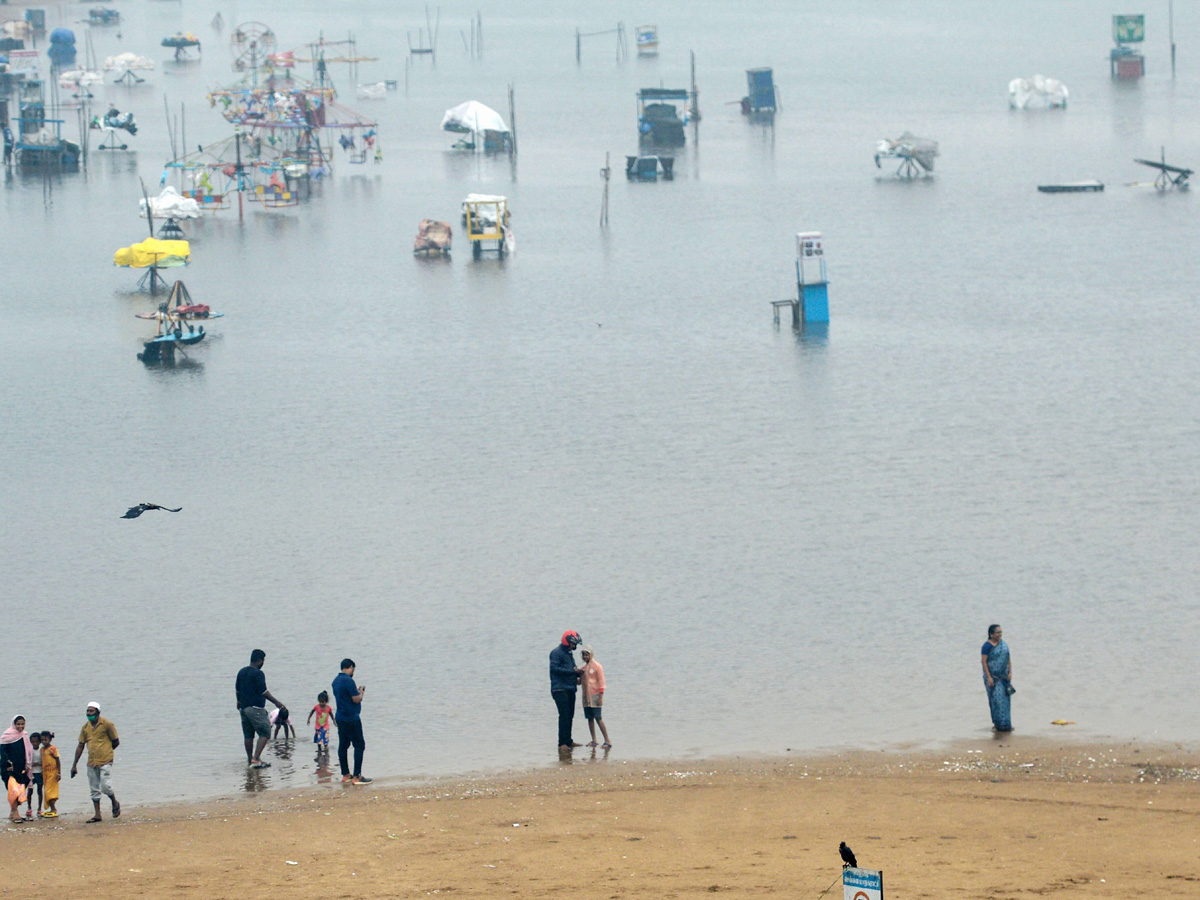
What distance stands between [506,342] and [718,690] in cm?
3171

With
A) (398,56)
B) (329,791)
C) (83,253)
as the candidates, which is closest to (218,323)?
(83,253)

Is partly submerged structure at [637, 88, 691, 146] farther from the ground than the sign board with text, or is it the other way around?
partly submerged structure at [637, 88, 691, 146]

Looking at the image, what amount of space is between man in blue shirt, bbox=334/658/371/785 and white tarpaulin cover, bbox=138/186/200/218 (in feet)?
197

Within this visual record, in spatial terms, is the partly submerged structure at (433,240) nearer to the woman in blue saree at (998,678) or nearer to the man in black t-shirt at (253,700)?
the man in black t-shirt at (253,700)

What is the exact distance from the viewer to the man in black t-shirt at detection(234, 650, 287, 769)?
2162 centimetres

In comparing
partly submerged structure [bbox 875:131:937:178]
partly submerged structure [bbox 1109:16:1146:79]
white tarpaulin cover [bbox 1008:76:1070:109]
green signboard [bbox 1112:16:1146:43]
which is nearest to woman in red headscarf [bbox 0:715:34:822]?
partly submerged structure [bbox 875:131:937:178]

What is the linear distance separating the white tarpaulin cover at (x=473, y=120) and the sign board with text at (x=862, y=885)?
3845 inches

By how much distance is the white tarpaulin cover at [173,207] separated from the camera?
78.0m

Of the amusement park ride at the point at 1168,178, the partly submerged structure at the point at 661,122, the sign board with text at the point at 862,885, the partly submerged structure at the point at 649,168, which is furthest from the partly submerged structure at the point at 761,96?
the sign board with text at the point at 862,885

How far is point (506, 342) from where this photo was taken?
56.3 meters

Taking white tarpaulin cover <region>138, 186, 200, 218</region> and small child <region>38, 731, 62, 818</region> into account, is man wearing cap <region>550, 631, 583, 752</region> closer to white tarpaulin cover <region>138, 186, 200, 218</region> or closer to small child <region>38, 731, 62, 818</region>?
small child <region>38, 731, 62, 818</region>

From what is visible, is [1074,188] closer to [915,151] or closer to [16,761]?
[915,151]

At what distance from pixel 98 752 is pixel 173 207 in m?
62.0

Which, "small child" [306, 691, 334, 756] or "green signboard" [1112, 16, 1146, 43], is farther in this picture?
"green signboard" [1112, 16, 1146, 43]
